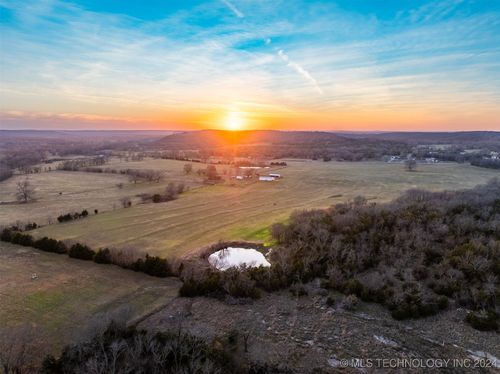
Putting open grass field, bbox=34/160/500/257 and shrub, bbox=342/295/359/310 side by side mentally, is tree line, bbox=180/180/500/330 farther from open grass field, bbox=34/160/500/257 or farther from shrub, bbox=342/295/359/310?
open grass field, bbox=34/160/500/257

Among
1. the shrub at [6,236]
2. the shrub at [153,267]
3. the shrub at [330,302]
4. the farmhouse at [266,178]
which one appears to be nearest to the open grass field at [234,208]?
the farmhouse at [266,178]

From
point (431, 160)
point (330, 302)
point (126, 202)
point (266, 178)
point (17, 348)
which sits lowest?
point (17, 348)

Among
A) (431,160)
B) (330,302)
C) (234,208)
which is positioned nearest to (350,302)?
(330,302)

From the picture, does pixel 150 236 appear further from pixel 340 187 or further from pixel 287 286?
pixel 340 187

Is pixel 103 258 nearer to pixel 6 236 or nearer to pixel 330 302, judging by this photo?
pixel 6 236

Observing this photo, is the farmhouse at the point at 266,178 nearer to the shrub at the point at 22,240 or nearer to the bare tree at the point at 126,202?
the bare tree at the point at 126,202

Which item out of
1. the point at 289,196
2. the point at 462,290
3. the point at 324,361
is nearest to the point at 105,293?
the point at 324,361
